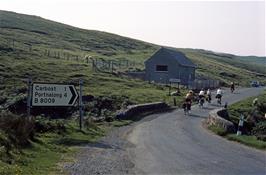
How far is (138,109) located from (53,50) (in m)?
64.7

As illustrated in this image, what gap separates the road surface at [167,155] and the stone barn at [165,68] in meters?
50.6

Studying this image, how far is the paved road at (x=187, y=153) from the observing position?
16.1 metres

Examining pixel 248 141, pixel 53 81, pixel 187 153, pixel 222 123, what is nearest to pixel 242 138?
pixel 248 141

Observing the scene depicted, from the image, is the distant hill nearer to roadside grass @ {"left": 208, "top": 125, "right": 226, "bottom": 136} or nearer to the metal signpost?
roadside grass @ {"left": 208, "top": 125, "right": 226, "bottom": 136}

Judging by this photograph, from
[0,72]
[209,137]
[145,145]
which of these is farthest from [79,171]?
[0,72]

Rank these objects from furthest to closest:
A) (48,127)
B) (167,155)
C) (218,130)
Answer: (218,130)
(48,127)
(167,155)

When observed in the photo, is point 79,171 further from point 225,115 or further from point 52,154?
point 225,115

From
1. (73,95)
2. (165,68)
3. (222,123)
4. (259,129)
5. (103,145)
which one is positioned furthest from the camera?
(165,68)

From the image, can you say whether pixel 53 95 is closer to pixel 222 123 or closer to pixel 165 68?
pixel 222 123

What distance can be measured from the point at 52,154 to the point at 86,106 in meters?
25.7

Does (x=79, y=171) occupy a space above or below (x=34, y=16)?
below

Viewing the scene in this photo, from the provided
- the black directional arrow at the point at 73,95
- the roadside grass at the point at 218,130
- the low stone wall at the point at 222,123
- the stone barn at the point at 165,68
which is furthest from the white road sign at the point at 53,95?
the stone barn at the point at 165,68

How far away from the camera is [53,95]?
23875 mm

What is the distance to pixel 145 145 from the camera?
21.6 metres
